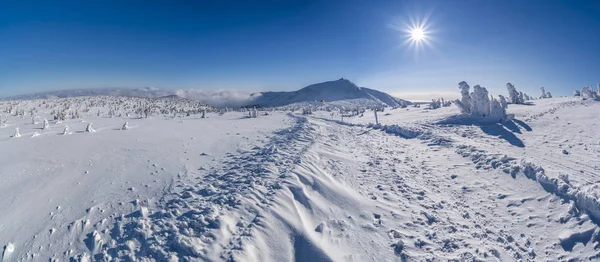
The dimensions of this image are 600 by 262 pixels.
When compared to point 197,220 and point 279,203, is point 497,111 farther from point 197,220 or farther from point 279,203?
point 197,220

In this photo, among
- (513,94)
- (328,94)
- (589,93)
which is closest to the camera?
(589,93)

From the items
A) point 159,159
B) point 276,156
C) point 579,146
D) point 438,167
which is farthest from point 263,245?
point 579,146

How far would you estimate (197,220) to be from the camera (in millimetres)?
6184

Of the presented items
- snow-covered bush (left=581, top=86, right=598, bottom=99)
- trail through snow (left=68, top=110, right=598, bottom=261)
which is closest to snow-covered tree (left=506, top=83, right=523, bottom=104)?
snow-covered bush (left=581, top=86, right=598, bottom=99)

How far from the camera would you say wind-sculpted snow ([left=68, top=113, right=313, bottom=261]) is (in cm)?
519

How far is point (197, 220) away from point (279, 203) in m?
2.17

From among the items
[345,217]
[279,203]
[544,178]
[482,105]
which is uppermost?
[482,105]

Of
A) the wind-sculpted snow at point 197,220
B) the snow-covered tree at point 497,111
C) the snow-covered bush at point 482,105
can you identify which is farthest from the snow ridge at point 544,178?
the snow-covered bush at point 482,105

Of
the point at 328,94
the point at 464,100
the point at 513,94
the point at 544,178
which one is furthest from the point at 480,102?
the point at 328,94

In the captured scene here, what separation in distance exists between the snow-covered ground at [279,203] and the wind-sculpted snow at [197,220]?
30mm

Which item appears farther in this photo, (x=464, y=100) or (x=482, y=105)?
(x=464, y=100)

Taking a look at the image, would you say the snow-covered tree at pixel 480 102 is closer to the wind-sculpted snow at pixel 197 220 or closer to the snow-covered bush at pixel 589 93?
the snow-covered bush at pixel 589 93

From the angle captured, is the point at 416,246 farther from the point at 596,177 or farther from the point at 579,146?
the point at 579,146

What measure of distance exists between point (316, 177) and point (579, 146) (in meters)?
14.4
